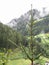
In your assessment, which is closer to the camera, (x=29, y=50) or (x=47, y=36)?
(x=29, y=50)

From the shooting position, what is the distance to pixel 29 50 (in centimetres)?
618

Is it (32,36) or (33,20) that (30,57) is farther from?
(33,20)

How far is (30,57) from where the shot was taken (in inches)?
242

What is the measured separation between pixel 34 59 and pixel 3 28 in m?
77.1

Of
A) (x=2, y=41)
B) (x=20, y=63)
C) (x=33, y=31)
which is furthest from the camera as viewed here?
(x=2, y=41)

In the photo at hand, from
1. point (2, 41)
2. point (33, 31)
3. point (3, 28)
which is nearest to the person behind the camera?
point (33, 31)

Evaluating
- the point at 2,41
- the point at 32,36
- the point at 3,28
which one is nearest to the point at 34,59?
the point at 32,36

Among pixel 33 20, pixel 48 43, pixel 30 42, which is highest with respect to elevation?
pixel 33 20

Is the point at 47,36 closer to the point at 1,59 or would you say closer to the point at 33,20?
the point at 33,20

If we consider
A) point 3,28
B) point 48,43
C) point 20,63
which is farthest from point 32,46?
point 3,28

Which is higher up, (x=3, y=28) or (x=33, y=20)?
(x=33, y=20)

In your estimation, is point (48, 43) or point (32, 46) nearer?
point (32, 46)

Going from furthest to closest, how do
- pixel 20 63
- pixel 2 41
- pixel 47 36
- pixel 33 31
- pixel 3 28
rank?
1. pixel 3 28
2. pixel 2 41
3. pixel 20 63
4. pixel 47 36
5. pixel 33 31

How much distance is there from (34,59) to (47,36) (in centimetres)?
114
